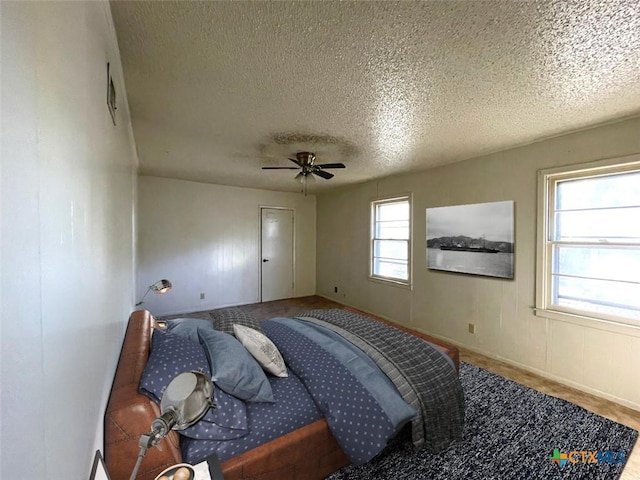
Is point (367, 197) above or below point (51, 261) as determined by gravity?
above

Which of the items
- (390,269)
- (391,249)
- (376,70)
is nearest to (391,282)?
(390,269)

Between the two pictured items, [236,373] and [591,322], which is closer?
[236,373]

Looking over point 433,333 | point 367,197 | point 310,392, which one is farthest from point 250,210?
point 310,392

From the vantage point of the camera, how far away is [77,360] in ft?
2.31

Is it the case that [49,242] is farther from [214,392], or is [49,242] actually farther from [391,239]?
[391,239]

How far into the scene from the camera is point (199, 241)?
16.0 feet

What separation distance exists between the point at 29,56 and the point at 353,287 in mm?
4994

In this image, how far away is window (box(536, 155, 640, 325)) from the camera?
2279 millimetres

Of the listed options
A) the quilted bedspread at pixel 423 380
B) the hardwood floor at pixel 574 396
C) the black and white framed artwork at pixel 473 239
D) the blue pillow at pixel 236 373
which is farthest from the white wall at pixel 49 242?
the black and white framed artwork at pixel 473 239

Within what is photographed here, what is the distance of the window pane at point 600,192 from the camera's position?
228cm

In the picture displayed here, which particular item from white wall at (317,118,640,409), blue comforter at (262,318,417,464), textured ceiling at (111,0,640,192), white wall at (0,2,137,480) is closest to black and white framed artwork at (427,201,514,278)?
white wall at (317,118,640,409)

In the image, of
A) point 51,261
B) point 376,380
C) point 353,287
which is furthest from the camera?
point 353,287

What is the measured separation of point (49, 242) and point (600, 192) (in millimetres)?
3622

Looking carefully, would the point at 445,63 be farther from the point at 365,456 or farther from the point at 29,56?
the point at 365,456
